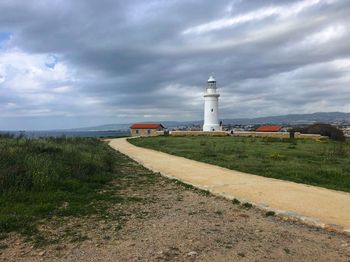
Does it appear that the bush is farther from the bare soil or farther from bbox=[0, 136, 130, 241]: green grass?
the bare soil

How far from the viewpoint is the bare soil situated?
4.80 m

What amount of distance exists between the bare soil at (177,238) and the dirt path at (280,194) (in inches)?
20.2

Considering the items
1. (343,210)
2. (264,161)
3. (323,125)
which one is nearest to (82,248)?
(343,210)

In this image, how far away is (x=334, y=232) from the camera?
5855 mm

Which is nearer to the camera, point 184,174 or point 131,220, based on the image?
point 131,220

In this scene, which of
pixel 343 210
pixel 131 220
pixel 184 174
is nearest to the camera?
pixel 131 220

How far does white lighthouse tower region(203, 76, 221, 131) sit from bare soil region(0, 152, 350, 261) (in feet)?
132

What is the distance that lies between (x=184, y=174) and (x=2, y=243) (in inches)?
298

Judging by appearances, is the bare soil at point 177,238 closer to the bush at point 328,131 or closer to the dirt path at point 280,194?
the dirt path at point 280,194

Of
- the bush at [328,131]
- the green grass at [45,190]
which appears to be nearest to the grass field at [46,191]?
the green grass at [45,190]

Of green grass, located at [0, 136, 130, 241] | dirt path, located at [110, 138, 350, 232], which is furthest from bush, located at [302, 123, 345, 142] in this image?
green grass, located at [0, 136, 130, 241]

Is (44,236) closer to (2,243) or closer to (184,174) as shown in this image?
(2,243)

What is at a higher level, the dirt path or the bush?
the bush

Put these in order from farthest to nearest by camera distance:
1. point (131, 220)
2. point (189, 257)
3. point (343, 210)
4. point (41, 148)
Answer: point (41, 148) → point (343, 210) → point (131, 220) → point (189, 257)
